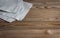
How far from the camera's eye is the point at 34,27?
139cm

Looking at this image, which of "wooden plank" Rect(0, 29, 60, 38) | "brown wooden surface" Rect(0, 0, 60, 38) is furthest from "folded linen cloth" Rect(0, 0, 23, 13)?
"wooden plank" Rect(0, 29, 60, 38)

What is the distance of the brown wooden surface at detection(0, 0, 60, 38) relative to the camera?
131 cm

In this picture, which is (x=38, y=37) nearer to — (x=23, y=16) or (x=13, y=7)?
(x=23, y=16)

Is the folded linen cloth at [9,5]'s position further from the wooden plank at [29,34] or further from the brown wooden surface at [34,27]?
the wooden plank at [29,34]

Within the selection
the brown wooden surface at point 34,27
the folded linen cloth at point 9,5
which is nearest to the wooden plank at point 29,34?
the brown wooden surface at point 34,27

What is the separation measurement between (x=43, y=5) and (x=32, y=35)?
0.59m

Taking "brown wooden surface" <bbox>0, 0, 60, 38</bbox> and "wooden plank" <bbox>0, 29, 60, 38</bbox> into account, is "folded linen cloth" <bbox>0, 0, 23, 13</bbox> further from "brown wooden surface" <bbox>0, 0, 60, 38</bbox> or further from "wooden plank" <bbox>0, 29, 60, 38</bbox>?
"wooden plank" <bbox>0, 29, 60, 38</bbox>

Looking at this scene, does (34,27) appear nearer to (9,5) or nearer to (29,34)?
(29,34)

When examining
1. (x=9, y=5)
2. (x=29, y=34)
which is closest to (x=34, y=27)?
(x=29, y=34)

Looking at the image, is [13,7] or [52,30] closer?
[52,30]

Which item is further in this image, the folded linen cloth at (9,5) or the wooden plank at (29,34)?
the folded linen cloth at (9,5)

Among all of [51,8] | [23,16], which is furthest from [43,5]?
[23,16]

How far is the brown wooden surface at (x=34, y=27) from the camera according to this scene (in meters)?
1.31

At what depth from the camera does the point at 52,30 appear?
136 cm
